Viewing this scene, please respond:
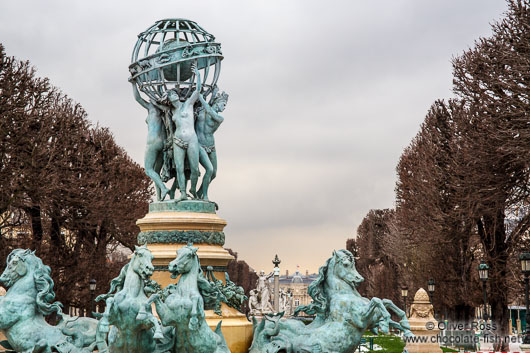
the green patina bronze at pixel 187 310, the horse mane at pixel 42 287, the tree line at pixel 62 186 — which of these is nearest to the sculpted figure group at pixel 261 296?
the tree line at pixel 62 186

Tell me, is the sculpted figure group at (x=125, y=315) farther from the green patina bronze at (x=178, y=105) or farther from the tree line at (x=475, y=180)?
the tree line at (x=475, y=180)

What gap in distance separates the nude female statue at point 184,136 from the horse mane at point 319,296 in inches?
103

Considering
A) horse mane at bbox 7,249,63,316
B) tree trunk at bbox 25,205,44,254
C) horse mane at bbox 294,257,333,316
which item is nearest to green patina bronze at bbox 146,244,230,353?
horse mane at bbox 294,257,333,316

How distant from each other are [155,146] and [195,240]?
177cm

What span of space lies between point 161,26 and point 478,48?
1675cm

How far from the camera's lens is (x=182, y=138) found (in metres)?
12.8

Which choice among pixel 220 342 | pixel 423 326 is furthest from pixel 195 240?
pixel 423 326

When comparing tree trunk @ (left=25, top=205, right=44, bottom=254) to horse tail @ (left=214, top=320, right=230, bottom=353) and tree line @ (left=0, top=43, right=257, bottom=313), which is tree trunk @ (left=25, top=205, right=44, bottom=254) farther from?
horse tail @ (left=214, top=320, right=230, bottom=353)

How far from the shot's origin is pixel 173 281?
12.4m

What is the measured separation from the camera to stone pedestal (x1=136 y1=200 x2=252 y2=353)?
12.0m

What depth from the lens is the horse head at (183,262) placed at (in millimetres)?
10383

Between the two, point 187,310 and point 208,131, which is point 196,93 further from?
point 187,310

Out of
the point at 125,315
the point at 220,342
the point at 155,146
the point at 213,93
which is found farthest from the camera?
the point at 213,93

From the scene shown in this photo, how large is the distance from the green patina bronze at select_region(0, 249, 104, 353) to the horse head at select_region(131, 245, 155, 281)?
1587 mm
